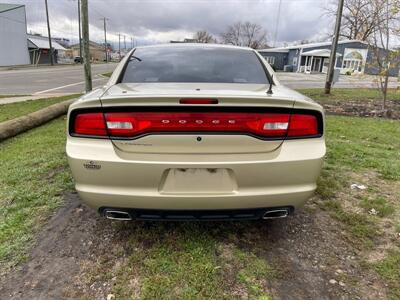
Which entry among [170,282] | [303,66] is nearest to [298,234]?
[170,282]

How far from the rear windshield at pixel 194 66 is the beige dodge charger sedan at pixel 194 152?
682 mm

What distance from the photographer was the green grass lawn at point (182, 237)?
229 centimetres

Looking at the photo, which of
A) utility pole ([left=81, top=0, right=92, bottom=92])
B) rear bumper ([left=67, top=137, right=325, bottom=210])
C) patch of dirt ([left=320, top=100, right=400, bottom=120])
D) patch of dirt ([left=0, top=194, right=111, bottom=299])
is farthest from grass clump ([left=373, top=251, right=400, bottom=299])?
utility pole ([left=81, top=0, right=92, bottom=92])

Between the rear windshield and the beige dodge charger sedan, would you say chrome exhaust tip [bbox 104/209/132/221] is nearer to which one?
the beige dodge charger sedan

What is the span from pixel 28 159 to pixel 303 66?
48.3 m

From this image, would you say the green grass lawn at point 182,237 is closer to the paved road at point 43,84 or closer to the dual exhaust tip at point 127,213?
the dual exhaust tip at point 127,213

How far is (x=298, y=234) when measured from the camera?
296cm

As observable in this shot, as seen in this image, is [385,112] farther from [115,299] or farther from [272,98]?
[115,299]

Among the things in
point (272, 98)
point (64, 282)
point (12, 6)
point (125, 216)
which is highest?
point (12, 6)

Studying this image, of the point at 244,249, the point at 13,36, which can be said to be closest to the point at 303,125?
the point at 244,249

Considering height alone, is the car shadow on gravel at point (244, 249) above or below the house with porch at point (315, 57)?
below

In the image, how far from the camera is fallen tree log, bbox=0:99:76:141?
6229 mm

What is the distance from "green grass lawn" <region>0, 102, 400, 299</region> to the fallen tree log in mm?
1522

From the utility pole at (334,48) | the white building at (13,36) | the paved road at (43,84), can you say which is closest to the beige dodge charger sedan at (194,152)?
the utility pole at (334,48)
